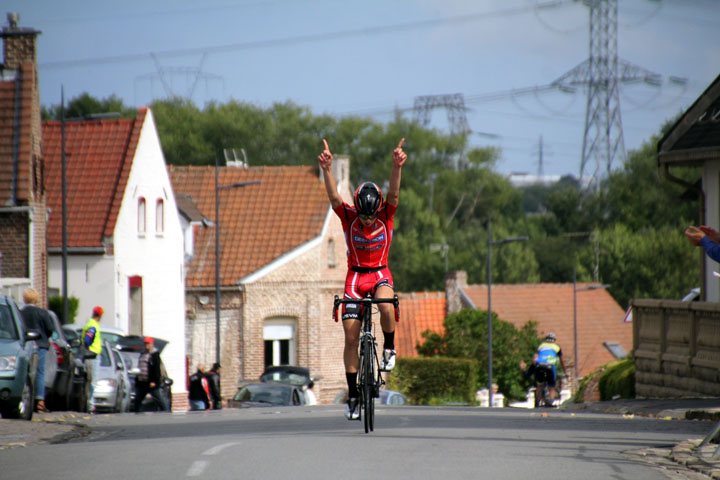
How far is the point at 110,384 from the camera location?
2564cm

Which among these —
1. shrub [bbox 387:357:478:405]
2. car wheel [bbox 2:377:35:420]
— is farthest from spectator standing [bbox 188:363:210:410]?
shrub [bbox 387:357:478:405]

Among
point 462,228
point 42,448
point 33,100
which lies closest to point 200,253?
point 33,100

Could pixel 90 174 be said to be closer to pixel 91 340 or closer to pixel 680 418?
pixel 91 340

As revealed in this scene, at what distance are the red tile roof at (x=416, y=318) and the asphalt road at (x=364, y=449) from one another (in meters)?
47.3

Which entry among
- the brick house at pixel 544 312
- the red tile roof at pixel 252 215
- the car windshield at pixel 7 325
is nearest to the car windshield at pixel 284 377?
the red tile roof at pixel 252 215

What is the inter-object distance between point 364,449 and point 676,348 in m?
12.6

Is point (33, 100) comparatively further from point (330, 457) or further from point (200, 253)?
point (330, 457)

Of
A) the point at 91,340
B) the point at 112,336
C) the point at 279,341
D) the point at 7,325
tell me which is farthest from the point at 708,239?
the point at 279,341

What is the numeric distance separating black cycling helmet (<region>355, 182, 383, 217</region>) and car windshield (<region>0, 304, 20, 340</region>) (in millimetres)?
7535

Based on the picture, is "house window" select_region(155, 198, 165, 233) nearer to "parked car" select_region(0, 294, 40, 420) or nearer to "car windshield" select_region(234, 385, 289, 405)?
"car windshield" select_region(234, 385, 289, 405)

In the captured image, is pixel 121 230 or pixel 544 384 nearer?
pixel 544 384

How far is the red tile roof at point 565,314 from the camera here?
71.6 meters

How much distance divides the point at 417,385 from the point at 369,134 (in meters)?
47.9

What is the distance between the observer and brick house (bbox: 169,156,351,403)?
53.5 meters
